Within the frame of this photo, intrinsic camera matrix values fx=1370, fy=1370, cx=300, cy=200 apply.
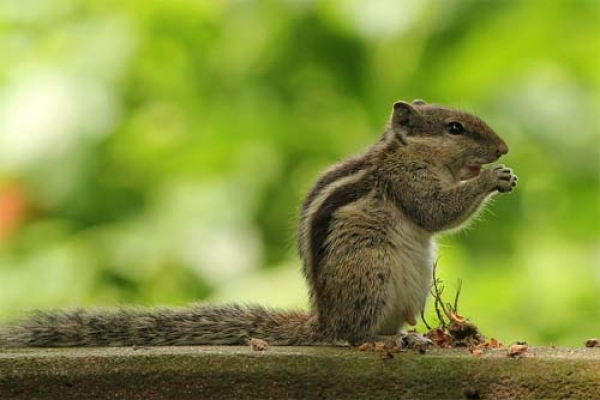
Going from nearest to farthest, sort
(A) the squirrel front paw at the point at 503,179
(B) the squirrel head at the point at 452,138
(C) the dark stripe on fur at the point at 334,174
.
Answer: (C) the dark stripe on fur at the point at 334,174 → (A) the squirrel front paw at the point at 503,179 → (B) the squirrel head at the point at 452,138

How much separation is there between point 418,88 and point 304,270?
2.02m

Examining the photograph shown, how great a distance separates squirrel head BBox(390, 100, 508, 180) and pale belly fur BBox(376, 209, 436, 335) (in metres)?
0.31

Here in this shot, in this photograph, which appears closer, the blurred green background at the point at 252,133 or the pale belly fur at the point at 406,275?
the pale belly fur at the point at 406,275

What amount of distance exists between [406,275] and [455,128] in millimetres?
613

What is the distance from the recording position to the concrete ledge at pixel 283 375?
9.49ft

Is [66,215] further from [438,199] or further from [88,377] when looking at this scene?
[88,377]

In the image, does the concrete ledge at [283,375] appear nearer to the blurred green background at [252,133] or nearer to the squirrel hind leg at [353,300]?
the squirrel hind leg at [353,300]

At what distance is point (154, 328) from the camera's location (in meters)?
3.50

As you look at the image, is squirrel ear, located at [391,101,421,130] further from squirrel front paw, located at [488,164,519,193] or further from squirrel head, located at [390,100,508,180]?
squirrel front paw, located at [488,164,519,193]

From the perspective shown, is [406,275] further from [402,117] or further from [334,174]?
[402,117]

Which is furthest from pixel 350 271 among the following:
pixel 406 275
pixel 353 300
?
pixel 406 275

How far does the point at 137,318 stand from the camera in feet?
11.6

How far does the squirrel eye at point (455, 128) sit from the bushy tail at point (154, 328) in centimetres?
78

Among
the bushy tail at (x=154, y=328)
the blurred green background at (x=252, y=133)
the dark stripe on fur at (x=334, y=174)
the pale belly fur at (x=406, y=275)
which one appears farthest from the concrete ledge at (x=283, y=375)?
the blurred green background at (x=252, y=133)
